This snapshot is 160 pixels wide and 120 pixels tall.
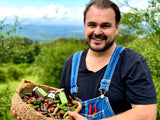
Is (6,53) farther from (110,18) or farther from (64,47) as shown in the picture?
(64,47)

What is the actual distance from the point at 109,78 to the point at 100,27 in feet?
2.10

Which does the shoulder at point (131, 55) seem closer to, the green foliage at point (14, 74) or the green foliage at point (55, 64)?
the green foliage at point (55, 64)

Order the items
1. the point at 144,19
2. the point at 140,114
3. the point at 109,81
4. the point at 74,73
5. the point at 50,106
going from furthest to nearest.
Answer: the point at 144,19
the point at 74,73
the point at 50,106
the point at 109,81
the point at 140,114

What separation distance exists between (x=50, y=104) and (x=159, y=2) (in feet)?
12.7

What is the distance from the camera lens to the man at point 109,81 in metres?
2.11

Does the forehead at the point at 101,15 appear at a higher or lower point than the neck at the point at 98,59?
higher

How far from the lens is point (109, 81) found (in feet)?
7.53

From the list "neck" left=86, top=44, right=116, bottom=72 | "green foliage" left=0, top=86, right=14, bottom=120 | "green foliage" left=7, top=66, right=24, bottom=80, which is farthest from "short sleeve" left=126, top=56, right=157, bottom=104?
"green foliage" left=7, top=66, right=24, bottom=80

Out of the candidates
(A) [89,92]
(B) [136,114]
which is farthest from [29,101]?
(B) [136,114]

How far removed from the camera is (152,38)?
4.86m

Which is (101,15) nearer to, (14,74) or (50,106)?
(50,106)

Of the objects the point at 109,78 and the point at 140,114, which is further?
the point at 109,78

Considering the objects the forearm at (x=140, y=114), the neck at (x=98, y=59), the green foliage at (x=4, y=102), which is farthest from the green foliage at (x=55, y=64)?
the forearm at (x=140, y=114)

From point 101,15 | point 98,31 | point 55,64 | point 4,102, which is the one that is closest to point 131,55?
point 98,31
